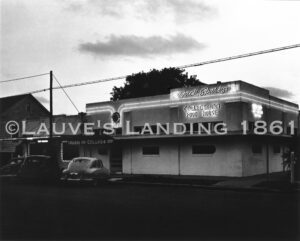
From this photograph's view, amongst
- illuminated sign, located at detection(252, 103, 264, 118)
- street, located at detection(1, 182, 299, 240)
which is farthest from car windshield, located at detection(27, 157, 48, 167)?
illuminated sign, located at detection(252, 103, 264, 118)

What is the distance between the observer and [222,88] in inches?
990

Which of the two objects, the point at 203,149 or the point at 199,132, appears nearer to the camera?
the point at 199,132

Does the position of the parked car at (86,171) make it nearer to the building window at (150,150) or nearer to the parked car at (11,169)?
the parked car at (11,169)

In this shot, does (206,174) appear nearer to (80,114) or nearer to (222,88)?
(222,88)

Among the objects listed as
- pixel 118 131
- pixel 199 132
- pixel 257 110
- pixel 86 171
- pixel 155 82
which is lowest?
pixel 86 171

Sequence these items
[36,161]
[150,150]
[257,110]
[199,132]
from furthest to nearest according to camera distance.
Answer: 1. [150,150]
2. [257,110]
3. [199,132]
4. [36,161]

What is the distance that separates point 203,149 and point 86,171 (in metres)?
9.23

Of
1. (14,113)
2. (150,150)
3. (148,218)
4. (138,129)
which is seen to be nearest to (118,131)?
(138,129)

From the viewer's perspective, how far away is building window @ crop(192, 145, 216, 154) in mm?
25594

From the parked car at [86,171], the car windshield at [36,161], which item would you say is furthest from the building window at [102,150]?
the parked car at [86,171]

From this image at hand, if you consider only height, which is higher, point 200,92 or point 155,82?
point 155,82

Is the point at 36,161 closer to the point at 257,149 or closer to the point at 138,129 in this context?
the point at 138,129

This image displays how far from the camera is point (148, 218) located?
9945 millimetres

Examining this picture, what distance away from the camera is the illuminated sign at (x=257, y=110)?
2576 cm
